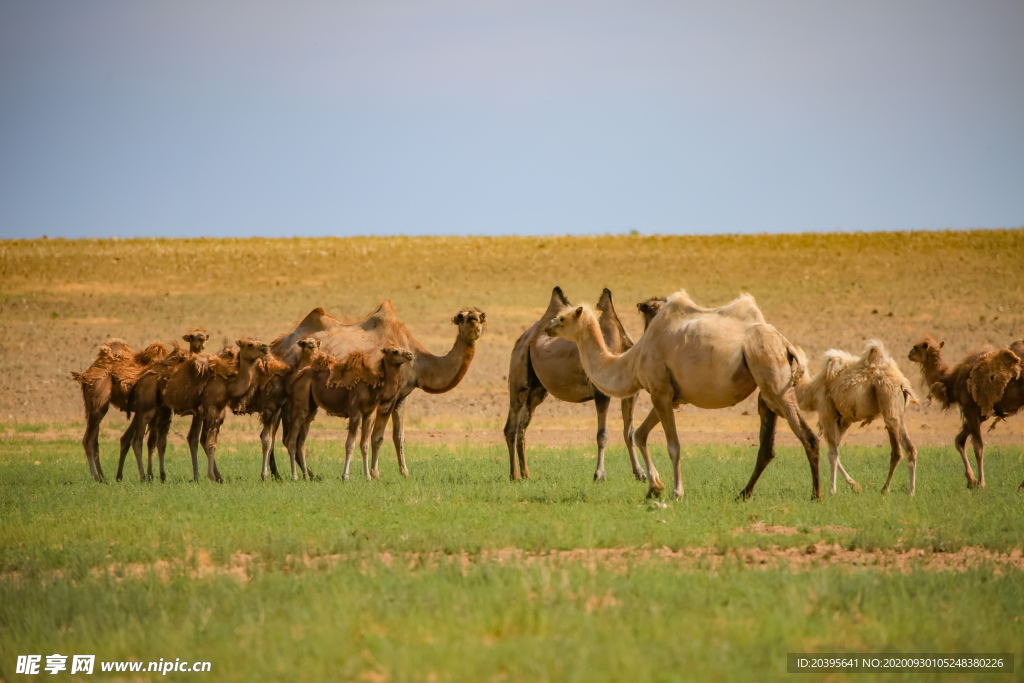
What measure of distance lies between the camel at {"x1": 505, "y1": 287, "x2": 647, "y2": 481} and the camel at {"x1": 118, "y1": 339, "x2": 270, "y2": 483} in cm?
413

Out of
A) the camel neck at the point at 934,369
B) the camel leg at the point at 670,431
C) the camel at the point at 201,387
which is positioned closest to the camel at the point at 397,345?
the camel at the point at 201,387

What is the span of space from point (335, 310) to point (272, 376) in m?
26.0

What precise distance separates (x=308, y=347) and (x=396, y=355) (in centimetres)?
146

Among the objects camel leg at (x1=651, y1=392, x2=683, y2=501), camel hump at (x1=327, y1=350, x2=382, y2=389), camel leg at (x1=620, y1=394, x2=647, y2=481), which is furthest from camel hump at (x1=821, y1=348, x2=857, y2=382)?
camel hump at (x1=327, y1=350, x2=382, y2=389)

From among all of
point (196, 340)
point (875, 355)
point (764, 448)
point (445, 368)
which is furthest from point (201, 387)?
point (875, 355)

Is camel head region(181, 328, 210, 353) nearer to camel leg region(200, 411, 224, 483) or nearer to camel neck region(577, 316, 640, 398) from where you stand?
camel leg region(200, 411, 224, 483)

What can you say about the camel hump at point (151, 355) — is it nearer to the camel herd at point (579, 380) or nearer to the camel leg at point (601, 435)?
the camel herd at point (579, 380)

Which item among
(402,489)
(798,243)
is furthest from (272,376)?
(798,243)

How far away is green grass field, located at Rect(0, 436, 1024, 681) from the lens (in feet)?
19.6

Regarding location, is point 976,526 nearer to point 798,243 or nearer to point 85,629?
point 85,629

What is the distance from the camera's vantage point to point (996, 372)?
530 inches

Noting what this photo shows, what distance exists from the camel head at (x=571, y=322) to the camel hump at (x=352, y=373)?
12.9ft

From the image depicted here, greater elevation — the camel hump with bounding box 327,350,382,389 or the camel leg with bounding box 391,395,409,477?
the camel hump with bounding box 327,350,382,389

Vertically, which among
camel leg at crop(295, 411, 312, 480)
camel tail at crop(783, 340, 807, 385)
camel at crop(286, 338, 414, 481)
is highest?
camel tail at crop(783, 340, 807, 385)
